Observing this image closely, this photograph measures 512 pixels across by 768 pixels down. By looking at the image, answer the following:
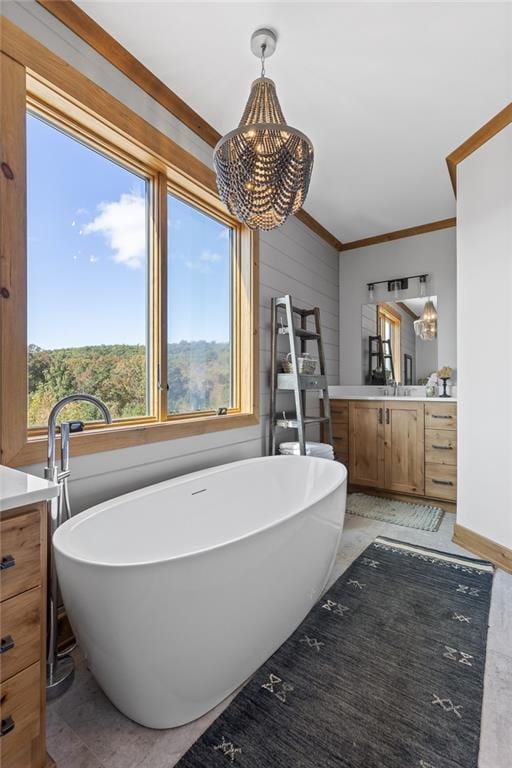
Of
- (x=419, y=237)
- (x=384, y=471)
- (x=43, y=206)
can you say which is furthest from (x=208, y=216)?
(x=384, y=471)

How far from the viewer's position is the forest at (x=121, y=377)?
1.64 m

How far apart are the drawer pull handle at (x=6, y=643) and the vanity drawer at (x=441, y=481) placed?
3.09 metres

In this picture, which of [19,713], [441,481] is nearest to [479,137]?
[441,481]

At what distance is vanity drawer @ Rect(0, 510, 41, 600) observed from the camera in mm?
876

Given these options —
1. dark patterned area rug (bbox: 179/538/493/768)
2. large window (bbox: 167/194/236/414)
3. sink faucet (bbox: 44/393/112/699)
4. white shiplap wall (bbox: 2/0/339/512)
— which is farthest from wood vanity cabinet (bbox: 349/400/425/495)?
sink faucet (bbox: 44/393/112/699)

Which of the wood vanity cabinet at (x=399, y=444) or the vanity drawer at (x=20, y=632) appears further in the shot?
the wood vanity cabinet at (x=399, y=444)

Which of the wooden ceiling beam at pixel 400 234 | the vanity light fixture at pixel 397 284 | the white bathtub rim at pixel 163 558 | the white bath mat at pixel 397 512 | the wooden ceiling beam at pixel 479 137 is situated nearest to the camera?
the white bathtub rim at pixel 163 558

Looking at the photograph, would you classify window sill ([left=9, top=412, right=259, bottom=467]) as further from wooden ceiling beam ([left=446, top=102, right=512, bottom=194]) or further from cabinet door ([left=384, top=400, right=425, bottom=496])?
wooden ceiling beam ([left=446, top=102, right=512, bottom=194])

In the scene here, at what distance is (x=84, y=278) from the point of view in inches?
72.7

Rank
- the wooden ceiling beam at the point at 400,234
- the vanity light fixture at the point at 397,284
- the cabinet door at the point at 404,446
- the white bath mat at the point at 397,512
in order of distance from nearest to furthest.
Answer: the white bath mat at the point at 397,512, the cabinet door at the point at 404,446, the wooden ceiling beam at the point at 400,234, the vanity light fixture at the point at 397,284

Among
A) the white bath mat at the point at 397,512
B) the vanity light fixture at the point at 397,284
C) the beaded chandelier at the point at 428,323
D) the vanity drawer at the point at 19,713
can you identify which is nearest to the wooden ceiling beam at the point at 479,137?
the vanity light fixture at the point at 397,284

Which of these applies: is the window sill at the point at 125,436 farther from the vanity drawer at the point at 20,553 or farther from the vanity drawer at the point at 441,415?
the vanity drawer at the point at 441,415

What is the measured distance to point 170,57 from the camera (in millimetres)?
1856

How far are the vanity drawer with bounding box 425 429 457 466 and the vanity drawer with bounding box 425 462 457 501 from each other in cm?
5
